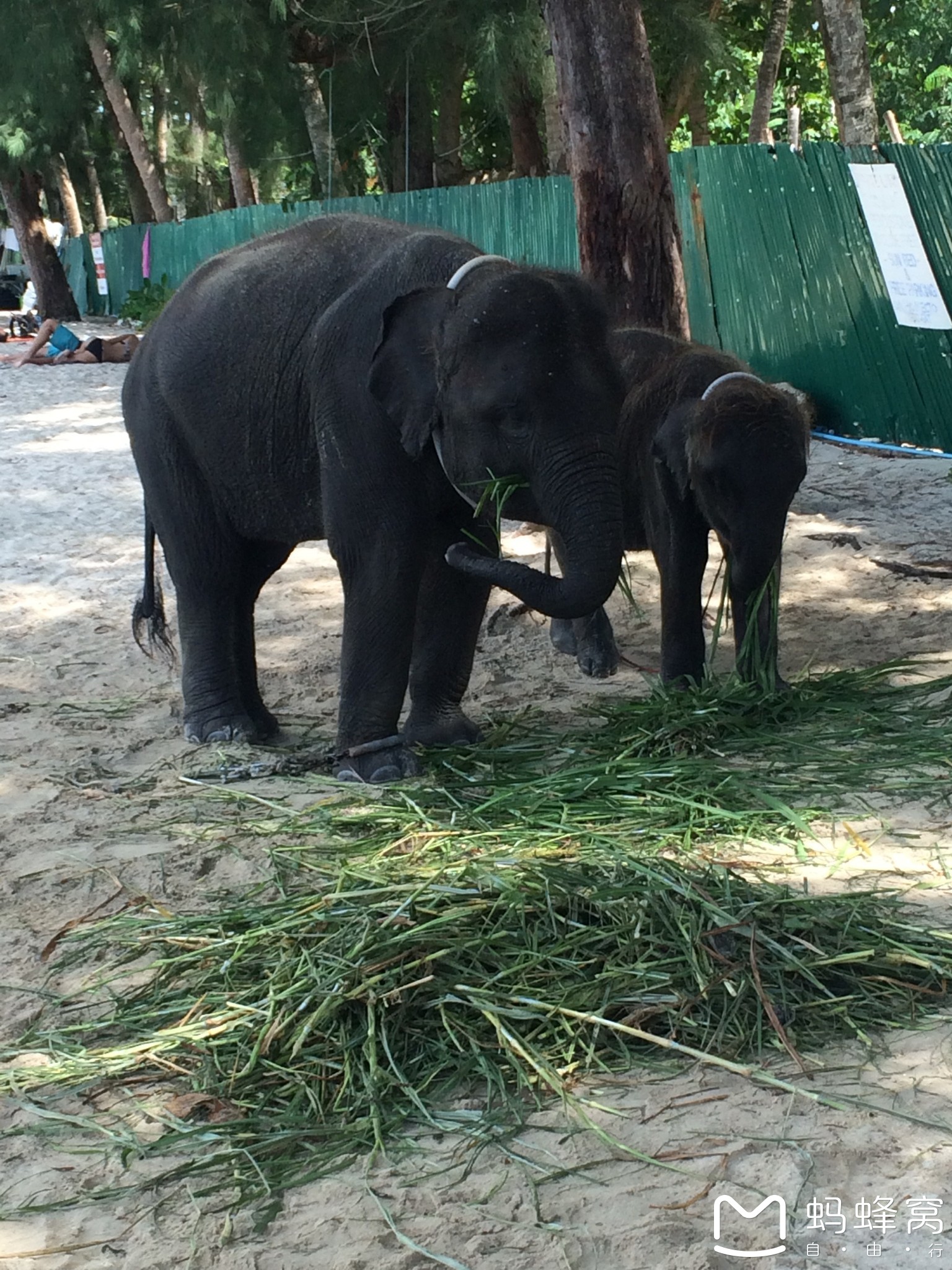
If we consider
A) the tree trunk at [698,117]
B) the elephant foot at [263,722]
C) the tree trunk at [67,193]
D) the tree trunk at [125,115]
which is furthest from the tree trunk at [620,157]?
the tree trunk at [67,193]

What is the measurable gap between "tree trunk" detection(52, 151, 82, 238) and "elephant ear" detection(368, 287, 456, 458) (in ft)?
120

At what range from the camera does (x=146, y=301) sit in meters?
30.4

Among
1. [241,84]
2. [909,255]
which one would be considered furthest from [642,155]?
[241,84]

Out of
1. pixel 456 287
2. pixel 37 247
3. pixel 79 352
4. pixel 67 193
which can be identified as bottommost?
pixel 79 352

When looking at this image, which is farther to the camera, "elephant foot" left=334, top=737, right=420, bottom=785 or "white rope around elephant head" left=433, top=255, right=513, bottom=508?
"elephant foot" left=334, top=737, right=420, bottom=785

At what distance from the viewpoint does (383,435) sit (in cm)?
544

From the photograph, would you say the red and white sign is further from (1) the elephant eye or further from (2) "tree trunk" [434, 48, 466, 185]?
(1) the elephant eye

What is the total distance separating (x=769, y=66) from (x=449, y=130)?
5.42m

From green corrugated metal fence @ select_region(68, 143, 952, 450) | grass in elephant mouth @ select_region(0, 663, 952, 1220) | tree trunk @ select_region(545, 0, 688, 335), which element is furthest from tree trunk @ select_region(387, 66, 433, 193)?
grass in elephant mouth @ select_region(0, 663, 952, 1220)

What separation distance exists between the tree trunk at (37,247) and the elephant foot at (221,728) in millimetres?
33230

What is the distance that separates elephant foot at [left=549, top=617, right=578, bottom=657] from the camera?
764 centimetres

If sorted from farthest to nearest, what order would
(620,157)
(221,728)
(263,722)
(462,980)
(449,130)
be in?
(449,130) → (620,157) → (263,722) → (221,728) → (462,980)

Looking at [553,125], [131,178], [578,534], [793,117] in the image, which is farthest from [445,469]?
[131,178]

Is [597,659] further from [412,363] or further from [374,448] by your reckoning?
[412,363]
